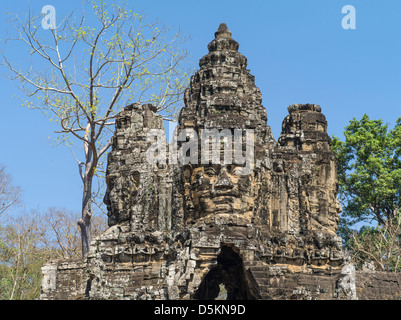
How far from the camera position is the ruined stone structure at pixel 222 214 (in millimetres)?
17797

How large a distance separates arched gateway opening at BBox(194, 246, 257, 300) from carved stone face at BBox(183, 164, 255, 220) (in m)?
1.77

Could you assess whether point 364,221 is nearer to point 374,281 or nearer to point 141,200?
point 374,281

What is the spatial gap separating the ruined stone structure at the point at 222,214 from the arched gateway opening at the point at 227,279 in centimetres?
3

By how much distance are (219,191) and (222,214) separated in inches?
23.4

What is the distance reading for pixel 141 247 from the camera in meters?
19.0

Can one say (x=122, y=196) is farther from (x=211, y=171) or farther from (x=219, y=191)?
(x=219, y=191)

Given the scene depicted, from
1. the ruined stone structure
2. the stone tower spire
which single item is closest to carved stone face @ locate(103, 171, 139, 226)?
the ruined stone structure

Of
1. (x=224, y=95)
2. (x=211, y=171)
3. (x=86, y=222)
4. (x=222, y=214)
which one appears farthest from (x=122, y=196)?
(x=86, y=222)

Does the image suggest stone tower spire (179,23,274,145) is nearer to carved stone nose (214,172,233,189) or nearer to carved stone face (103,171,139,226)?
carved stone nose (214,172,233,189)

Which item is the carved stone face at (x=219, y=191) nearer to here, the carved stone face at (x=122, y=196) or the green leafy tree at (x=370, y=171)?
the carved stone face at (x=122, y=196)

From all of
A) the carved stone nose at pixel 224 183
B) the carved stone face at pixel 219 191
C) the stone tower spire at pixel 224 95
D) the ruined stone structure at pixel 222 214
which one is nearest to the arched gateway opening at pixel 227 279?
the ruined stone structure at pixel 222 214

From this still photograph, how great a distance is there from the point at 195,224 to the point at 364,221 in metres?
13.0

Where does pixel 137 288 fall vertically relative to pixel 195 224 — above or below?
below
